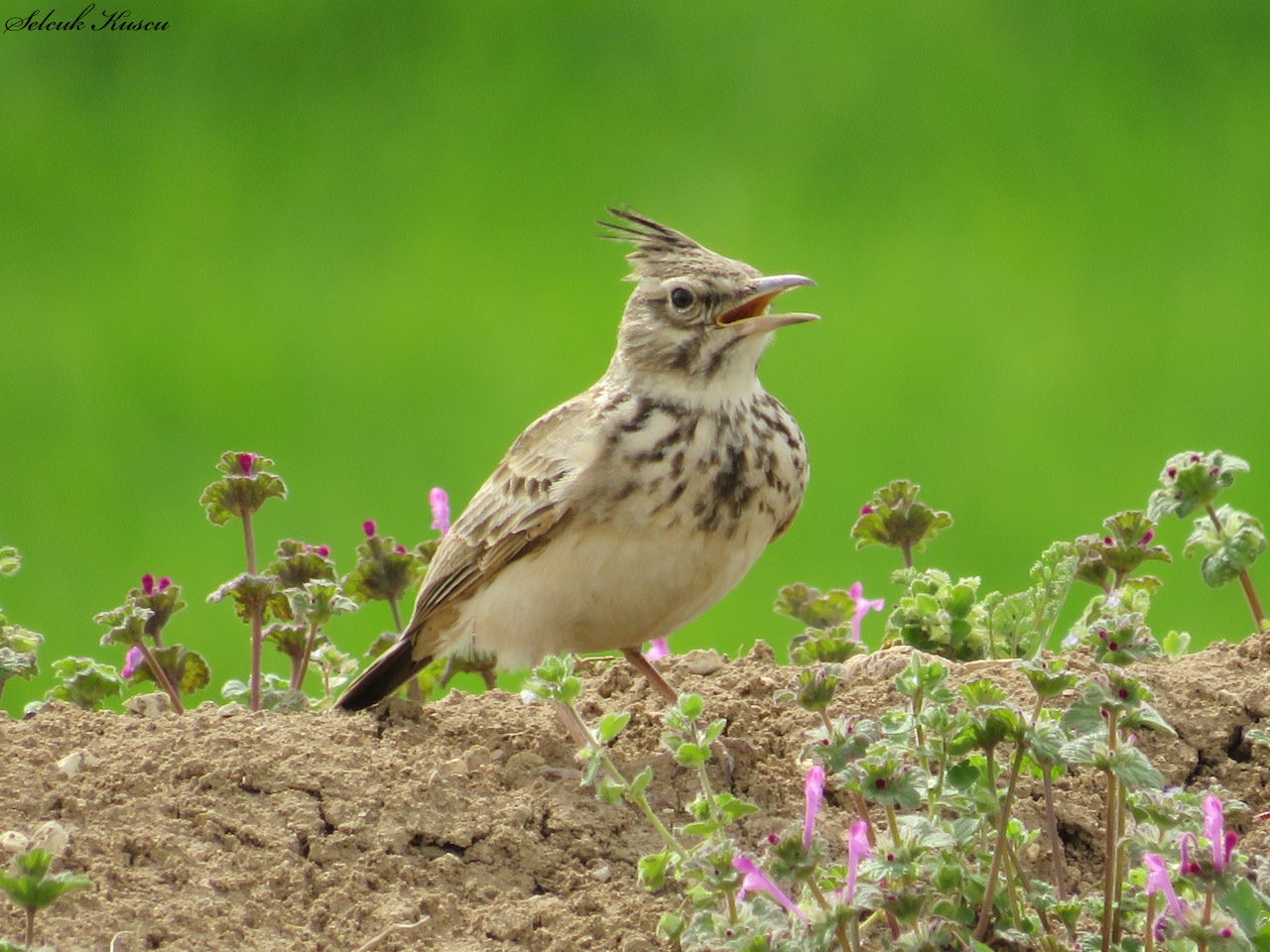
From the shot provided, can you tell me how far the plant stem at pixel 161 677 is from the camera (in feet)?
16.0

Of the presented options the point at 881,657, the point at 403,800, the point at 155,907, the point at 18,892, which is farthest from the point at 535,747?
the point at 18,892

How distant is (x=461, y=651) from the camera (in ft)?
17.6

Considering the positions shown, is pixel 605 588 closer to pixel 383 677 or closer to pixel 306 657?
pixel 383 677

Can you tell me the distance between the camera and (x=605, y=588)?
4.85 m

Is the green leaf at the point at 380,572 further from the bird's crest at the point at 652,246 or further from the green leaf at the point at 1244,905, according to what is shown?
the green leaf at the point at 1244,905

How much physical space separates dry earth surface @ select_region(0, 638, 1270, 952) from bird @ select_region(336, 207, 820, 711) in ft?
1.23

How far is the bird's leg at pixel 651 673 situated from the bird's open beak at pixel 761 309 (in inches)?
39.5

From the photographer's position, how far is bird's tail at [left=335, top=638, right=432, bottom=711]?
195 inches

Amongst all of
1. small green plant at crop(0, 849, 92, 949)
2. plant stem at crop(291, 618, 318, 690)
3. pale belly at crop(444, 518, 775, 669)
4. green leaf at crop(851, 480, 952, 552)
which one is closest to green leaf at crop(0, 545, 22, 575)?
plant stem at crop(291, 618, 318, 690)

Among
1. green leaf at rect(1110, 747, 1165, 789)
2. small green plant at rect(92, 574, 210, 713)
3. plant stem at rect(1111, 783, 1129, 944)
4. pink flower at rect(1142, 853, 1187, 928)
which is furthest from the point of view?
small green plant at rect(92, 574, 210, 713)

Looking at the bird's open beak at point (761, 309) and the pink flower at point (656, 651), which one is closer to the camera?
the bird's open beak at point (761, 309)

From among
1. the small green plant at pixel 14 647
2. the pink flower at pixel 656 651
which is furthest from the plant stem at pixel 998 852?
the small green plant at pixel 14 647

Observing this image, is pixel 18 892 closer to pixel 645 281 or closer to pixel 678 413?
pixel 678 413

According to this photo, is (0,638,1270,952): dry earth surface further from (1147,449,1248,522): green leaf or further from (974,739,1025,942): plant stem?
(974,739,1025,942): plant stem
